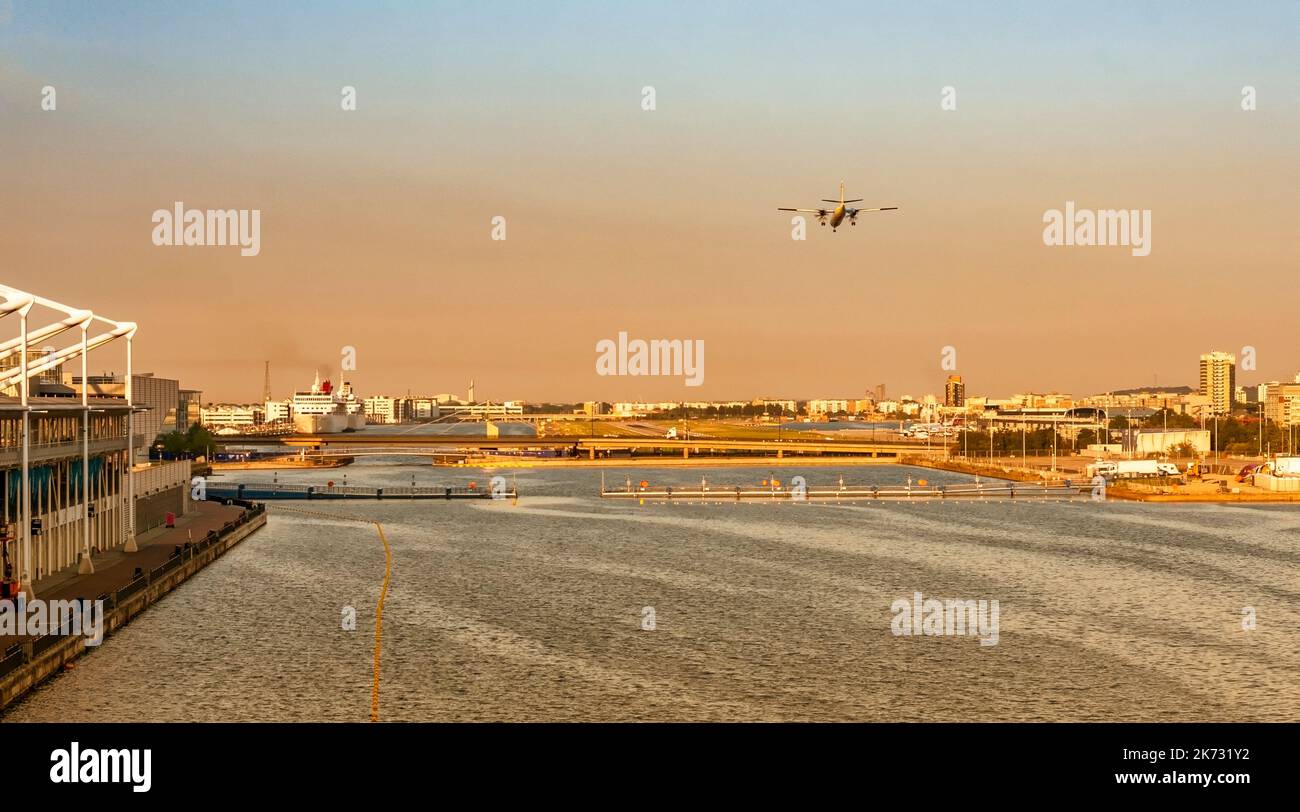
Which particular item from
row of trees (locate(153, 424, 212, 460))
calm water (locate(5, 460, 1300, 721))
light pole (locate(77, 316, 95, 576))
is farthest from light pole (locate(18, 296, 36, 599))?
row of trees (locate(153, 424, 212, 460))

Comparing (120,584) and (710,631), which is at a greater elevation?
(120,584)

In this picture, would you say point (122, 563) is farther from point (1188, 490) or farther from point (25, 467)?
point (1188, 490)

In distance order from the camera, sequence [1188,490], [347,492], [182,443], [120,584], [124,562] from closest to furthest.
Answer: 1. [120,584]
2. [124,562]
3. [182,443]
4. [1188,490]
5. [347,492]

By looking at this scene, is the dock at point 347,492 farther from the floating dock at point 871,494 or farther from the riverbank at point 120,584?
the riverbank at point 120,584

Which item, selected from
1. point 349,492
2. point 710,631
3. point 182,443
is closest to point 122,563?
point 710,631
